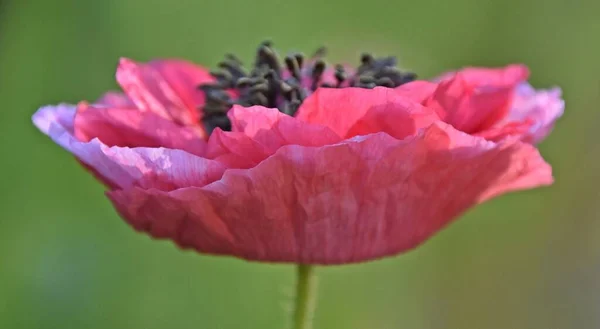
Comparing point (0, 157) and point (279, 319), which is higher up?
point (0, 157)

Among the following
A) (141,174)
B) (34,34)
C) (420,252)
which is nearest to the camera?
(141,174)

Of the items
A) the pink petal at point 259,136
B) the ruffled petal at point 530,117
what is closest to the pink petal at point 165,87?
the pink petal at point 259,136

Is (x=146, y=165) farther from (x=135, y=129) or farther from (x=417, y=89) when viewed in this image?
(x=417, y=89)

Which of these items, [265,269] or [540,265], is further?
[540,265]

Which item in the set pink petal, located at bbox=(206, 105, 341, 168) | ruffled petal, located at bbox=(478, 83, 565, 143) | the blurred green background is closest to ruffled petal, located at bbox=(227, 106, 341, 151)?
pink petal, located at bbox=(206, 105, 341, 168)

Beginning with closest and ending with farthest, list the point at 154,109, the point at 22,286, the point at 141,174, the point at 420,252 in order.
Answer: the point at 141,174
the point at 154,109
the point at 22,286
the point at 420,252

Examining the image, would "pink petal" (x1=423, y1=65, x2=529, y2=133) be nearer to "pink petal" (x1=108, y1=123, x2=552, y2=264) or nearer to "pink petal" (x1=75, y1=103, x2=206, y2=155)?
"pink petal" (x1=108, y1=123, x2=552, y2=264)

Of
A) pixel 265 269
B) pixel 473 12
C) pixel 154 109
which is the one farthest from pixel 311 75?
pixel 473 12

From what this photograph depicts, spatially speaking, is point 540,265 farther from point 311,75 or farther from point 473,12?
point 311,75
